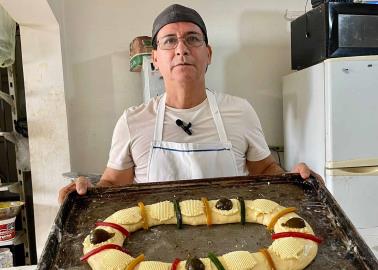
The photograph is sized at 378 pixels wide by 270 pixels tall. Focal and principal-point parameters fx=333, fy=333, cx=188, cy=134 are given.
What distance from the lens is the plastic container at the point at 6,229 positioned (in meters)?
1.66

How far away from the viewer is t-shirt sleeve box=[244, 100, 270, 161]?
1.20 meters

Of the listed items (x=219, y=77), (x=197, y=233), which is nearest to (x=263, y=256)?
(x=197, y=233)

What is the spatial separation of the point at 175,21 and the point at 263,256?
79 cm

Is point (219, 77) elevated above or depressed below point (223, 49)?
below

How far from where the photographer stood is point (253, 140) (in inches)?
47.1

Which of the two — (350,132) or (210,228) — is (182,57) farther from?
(350,132)

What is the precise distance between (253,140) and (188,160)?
0.83ft

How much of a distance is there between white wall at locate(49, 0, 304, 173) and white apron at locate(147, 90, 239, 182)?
1.04 meters

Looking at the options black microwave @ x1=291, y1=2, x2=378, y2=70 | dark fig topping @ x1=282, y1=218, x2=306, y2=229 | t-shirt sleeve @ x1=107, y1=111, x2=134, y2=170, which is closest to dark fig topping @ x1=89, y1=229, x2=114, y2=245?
dark fig topping @ x1=282, y1=218, x2=306, y2=229

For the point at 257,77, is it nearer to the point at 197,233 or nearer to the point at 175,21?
the point at 175,21

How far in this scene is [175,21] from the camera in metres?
1.10

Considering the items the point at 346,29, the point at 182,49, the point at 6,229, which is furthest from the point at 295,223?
the point at 6,229

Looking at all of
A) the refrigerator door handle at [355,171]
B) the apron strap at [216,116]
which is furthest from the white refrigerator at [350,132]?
the apron strap at [216,116]

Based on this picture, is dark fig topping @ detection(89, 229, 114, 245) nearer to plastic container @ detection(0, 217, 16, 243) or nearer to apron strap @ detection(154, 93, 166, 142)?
apron strap @ detection(154, 93, 166, 142)
